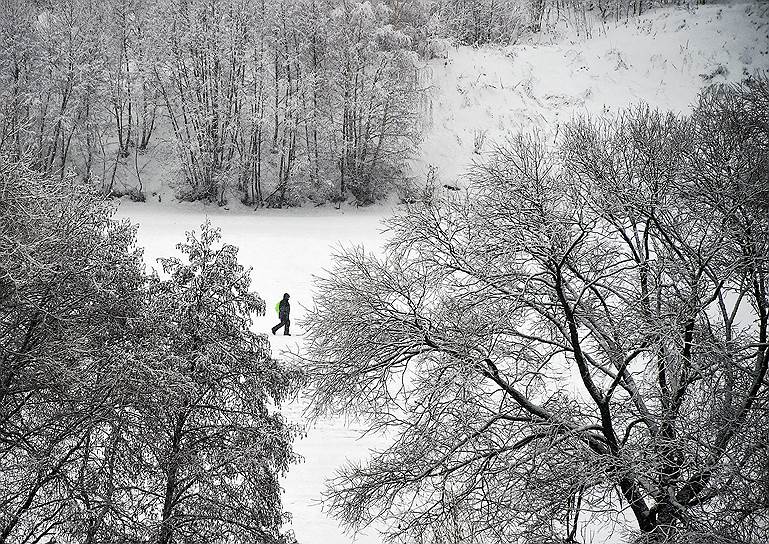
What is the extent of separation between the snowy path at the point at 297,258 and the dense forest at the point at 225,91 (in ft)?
6.96

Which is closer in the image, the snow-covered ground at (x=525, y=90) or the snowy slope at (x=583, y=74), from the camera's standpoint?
the snow-covered ground at (x=525, y=90)

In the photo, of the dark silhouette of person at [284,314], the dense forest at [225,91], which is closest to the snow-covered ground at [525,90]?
the dense forest at [225,91]

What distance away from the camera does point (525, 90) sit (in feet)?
119

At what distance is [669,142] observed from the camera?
461 inches

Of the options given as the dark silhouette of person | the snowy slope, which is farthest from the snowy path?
the snowy slope

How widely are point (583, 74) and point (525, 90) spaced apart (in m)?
3.67

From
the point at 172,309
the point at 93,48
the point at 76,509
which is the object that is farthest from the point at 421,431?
the point at 93,48

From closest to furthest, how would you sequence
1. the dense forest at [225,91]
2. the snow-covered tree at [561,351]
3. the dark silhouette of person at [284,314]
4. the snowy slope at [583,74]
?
the snow-covered tree at [561,351], the dark silhouette of person at [284,314], the dense forest at [225,91], the snowy slope at [583,74]

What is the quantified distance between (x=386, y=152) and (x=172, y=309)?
928 inches

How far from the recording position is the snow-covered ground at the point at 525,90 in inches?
997

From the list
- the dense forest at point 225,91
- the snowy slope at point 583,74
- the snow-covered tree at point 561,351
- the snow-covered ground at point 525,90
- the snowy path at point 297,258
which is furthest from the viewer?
the snowy slope at point 583,74

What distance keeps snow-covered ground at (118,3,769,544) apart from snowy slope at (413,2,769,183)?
57mm

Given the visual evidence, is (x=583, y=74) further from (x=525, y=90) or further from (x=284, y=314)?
(x=284, y=314)

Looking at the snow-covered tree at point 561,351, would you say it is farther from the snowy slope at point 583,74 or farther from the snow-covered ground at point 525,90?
the snowy slope at point 583,74
